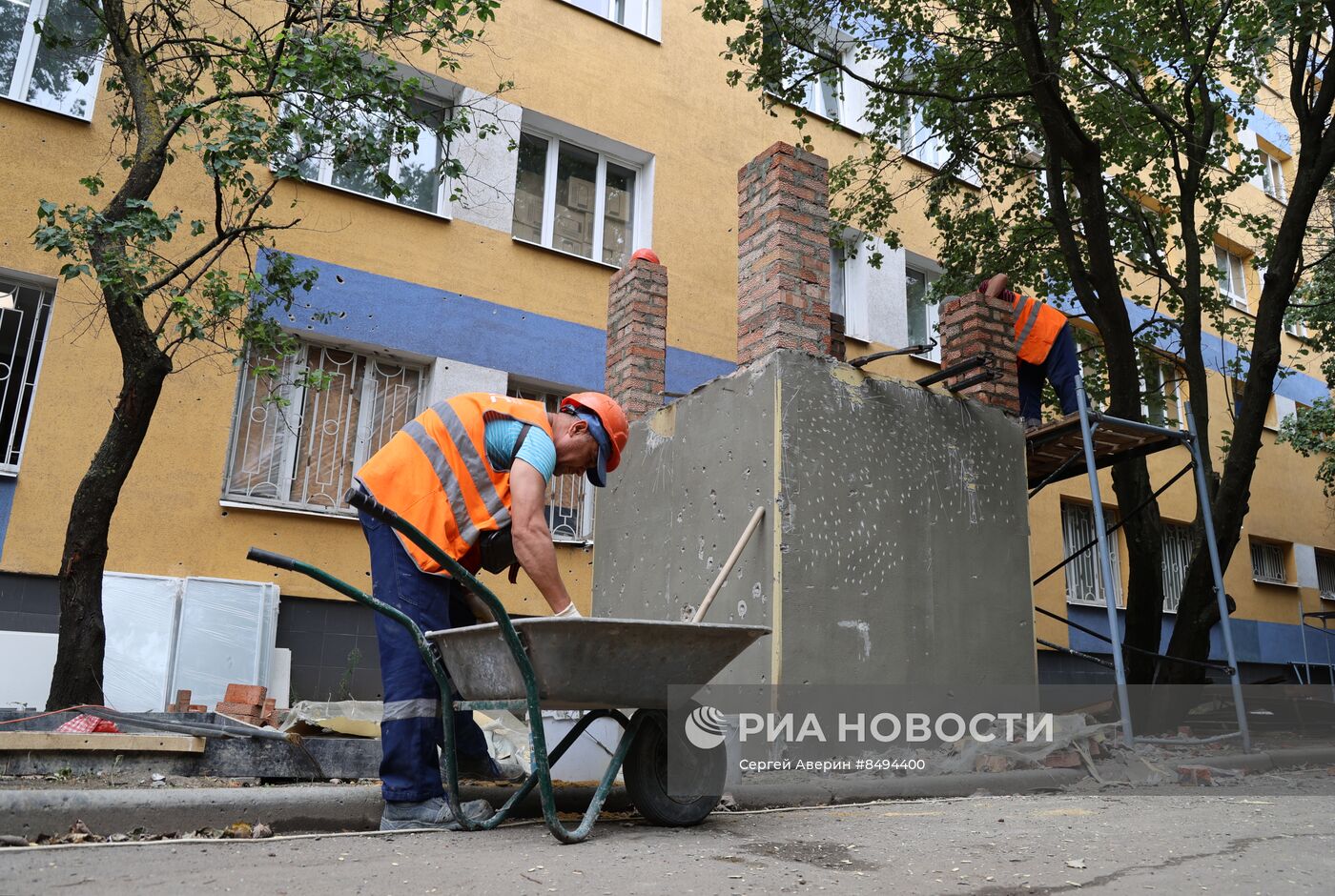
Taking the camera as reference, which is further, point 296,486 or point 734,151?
point 734,151

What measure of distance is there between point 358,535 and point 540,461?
521 centimetres

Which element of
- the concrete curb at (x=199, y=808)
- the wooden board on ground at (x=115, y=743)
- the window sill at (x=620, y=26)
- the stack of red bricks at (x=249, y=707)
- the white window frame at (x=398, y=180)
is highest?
the window sill at (x=620, y=26)

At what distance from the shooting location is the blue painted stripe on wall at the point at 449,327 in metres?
8.77

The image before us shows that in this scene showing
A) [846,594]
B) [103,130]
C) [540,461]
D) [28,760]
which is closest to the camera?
[540,461]

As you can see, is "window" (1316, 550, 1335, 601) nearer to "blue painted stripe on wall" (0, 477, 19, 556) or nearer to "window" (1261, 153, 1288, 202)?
"window" (1261, 153, 1288, 202)

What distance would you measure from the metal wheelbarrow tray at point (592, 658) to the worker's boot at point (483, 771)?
0.61 meters

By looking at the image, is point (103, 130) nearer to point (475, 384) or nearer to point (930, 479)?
point (475, 384)

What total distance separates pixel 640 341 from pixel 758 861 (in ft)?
14.8

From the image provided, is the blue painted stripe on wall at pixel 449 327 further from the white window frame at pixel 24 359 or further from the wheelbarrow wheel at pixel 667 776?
the wheelbarrow wheel at pixel 667 776

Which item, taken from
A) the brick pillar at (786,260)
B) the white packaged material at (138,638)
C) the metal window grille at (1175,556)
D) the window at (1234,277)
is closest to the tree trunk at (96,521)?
the white packaged material at (138,638)

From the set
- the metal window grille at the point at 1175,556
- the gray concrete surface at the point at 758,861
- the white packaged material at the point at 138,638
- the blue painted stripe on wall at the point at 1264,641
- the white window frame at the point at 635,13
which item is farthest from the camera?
the blue painted stripe on wall at the point at 1264,641

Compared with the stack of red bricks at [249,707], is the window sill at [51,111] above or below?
above

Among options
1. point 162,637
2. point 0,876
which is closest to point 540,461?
point 0,876

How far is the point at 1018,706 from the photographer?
20.4 feet
